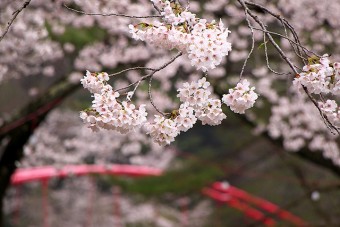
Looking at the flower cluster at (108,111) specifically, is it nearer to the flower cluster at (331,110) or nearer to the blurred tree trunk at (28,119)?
the flower cluster at (331,110)

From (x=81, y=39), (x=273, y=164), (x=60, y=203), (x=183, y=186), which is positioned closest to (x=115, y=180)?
(x=183, y=186)

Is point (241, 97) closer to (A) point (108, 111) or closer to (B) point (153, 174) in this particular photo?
(A) point (108, 111)

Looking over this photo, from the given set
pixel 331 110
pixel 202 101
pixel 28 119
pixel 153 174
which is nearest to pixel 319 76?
pixel 331 110

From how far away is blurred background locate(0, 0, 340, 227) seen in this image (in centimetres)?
791

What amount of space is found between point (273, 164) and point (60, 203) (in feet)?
19.5

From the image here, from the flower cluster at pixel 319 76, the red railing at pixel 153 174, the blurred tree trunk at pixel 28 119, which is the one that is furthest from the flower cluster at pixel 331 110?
the red railing at pixel 153 174

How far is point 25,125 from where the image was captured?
25.8 ft

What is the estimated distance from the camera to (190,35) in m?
3.13

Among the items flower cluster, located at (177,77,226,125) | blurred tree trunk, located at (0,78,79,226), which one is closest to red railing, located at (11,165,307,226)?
blurred tree trunk, located at (0,78,79,226)

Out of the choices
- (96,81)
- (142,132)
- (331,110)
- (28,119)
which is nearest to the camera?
(96,81)

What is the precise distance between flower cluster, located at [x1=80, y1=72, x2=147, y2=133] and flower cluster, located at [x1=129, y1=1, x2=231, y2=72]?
12.7 inches

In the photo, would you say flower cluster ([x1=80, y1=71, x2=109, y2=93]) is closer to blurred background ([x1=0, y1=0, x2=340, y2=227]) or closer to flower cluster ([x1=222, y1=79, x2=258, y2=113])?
flower cluster ([x1=222, y1=79, x2=258, y2=113])

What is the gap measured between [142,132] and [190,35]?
988cm

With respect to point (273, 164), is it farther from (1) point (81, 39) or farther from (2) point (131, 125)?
(2) point (131, 125)
